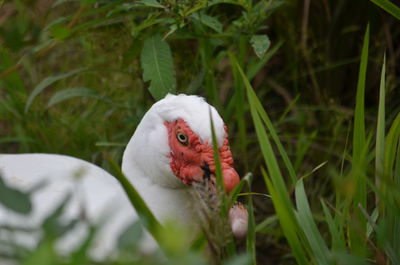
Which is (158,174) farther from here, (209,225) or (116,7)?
(209,225)

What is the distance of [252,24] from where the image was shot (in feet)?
7.41

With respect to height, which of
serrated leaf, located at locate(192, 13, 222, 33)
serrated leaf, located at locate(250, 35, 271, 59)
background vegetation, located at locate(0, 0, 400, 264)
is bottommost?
background vegetation, located at locate(0, 0, 400, 264)

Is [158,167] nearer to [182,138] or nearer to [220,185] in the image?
[182,138]

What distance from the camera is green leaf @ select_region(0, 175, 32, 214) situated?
87 cm

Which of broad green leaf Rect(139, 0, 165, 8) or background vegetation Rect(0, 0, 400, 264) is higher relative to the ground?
broad green leaf Rect(139, 0, 165, 8)

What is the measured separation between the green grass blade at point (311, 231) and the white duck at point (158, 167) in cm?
16

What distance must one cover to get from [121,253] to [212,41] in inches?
64.2

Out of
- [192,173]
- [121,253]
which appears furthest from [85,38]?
[121,253]

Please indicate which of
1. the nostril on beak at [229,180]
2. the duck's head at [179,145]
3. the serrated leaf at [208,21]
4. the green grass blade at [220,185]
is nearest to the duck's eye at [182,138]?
the duck's head at [179,145]

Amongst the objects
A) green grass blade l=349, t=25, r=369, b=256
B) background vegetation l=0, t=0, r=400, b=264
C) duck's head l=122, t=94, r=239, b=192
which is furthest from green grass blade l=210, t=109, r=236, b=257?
green grass blade l=349, t=25, r=369, b=256

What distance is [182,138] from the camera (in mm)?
1958

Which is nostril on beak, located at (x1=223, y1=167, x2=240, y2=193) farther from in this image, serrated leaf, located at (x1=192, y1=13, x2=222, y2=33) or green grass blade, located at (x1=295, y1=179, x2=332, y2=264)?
serrated leaf, located at (x1=192, y1=13, x2=222, y2=33)

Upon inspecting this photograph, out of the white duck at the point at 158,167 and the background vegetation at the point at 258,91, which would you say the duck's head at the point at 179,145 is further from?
the background vegetation at the point at 258,91

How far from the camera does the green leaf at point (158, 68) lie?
2141 mm
